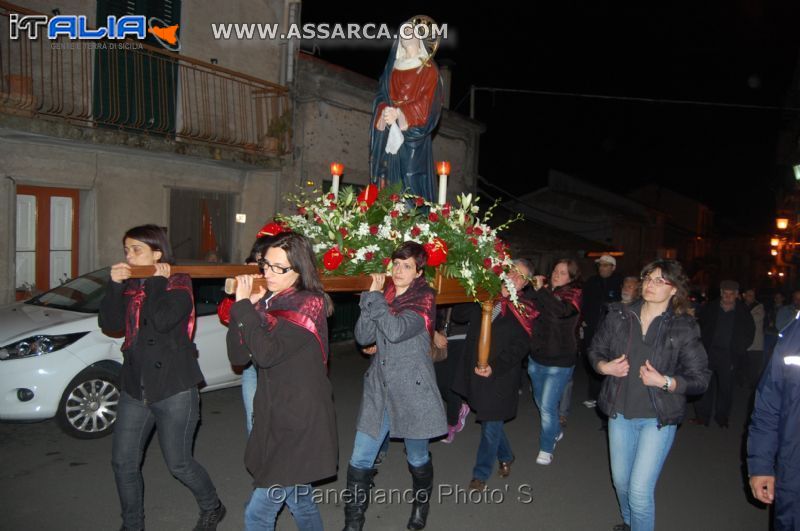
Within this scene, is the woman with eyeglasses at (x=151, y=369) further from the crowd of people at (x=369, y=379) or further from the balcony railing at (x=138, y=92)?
the balcony railing at (x=138, y=92)

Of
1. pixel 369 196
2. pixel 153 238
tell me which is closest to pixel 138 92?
pixel 153 238

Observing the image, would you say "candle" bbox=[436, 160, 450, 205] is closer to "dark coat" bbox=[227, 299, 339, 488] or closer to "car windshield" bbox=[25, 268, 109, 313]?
"dark coat" bbox=[227, 299, 339, 488]

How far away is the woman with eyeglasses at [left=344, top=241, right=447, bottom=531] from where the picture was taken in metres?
3.59

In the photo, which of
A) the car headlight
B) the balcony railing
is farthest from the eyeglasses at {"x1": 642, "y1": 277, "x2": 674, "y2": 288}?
the balcony railing

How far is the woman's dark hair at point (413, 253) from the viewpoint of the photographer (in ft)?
12.0

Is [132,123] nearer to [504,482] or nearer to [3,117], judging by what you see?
[3,117]

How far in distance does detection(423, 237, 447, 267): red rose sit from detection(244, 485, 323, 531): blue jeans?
155 cm

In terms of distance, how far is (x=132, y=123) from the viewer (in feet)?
33.0

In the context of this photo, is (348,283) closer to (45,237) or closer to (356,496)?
(356,496)

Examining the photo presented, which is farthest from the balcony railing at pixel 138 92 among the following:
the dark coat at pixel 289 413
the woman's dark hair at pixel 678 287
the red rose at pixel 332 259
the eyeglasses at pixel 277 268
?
the woman's dark hair at pixel 678 287

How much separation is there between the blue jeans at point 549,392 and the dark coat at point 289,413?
10.1 feet

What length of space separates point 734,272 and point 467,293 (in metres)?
62.8

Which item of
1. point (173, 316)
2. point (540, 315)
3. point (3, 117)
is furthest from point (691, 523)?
point (3, 117)

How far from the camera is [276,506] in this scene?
3164 mm
